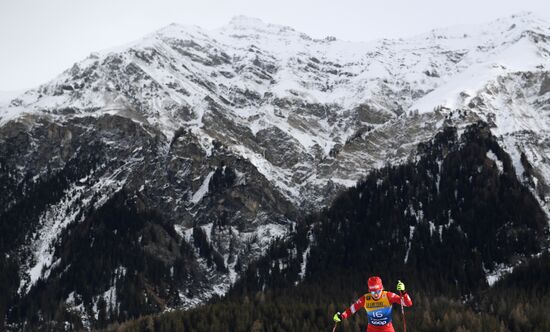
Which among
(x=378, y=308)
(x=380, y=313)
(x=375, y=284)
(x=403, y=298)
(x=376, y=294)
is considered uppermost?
(x=403, y=298)

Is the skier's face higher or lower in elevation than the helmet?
lower

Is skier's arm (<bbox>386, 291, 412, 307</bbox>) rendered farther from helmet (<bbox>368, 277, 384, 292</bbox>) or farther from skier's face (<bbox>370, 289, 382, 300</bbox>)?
helmet (<bbox>368, 277, 384, 292</bbox>)

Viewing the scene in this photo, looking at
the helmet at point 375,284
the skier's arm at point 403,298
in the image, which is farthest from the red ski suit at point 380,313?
the helmet at point 375,284

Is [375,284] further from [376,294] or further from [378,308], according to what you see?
[378,308]

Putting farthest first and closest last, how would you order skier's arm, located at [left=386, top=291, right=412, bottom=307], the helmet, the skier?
the skier → the helmet → skier's arm, located at [left=386, top=291, right=412, bottom=307]

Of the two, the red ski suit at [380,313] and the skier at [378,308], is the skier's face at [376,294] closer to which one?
→ the skier at [378,308]

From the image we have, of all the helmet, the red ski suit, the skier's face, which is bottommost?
the red ski suit

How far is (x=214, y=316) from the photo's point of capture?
387 ft

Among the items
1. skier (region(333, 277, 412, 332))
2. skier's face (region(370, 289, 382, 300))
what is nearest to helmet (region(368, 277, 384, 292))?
skier (region(333, 277, 412, 332))

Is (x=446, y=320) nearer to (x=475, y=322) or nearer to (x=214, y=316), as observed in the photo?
(x=475, y=322)


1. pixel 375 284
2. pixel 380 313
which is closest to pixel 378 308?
pixel 380 313

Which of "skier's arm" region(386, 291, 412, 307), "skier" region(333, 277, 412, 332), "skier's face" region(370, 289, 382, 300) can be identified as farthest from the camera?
"skier's face" region(370, 289, 382, 300)

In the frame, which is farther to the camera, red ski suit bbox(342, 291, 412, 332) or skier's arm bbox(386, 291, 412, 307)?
red ski suit bbox(342, 291, 412, 332)

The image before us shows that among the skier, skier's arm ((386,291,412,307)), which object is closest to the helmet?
the skier
